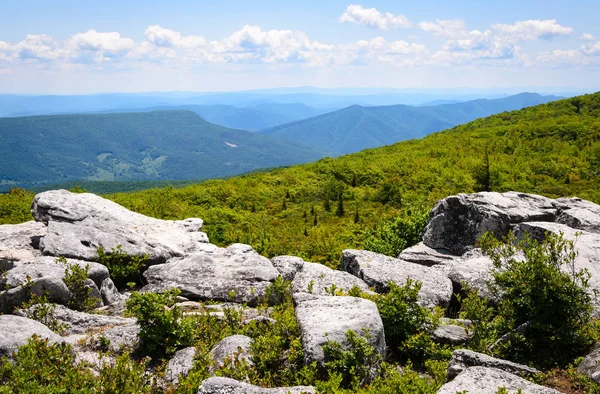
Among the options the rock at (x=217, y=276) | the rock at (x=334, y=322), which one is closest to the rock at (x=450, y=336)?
the rock at (x=334, y=322)

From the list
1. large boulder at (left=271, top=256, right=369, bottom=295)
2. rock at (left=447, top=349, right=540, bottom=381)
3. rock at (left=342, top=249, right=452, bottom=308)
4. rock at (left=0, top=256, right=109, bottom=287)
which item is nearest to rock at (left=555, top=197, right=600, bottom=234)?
rock at (left=342, top=249, right=452, bottom=308)

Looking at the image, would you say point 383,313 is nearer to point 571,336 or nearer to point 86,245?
point 571,336

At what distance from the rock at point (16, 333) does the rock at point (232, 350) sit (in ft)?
9.72

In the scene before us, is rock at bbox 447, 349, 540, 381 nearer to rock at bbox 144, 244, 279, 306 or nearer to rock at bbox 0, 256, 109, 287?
rock at bbox 144, 244, 279, 306

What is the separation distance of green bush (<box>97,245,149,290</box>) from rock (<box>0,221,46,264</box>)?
205 cm

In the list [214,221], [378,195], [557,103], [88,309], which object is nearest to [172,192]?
[214,221]

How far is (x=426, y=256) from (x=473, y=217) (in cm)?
257

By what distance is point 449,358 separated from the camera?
8.76 meters

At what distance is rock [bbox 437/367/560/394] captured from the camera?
670 cm

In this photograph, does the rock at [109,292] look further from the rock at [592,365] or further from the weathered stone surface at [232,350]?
the rock at [592,365]

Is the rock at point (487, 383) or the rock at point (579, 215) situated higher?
the rock at point (579, 215)

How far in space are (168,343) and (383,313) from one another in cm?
462

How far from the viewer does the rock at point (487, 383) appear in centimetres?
670

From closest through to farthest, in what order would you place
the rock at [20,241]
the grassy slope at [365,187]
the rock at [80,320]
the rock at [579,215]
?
the rock at [80,320], the rock at [20,241], the rock at [579,215], the grassy slope at [365,187]
